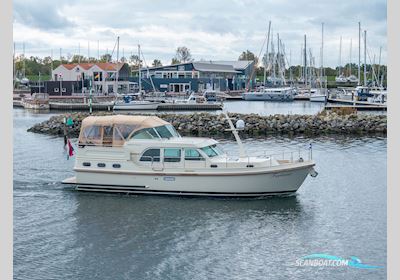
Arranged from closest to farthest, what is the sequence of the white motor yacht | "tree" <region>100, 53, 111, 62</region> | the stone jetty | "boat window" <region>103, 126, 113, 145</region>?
the white motor yacht
"boat window" <region>103, 126, 113, 145</region>
the stone jetty
"tree" <region>100, 53, 111, 62</region>

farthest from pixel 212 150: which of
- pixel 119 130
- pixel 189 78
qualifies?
pixel 189 78

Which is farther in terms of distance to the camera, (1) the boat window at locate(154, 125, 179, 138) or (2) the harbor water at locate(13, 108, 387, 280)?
(1) the boat window at locate(154, 125, 179, 138)

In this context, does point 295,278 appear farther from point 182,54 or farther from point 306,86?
point 182,54

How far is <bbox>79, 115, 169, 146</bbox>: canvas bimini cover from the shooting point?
27.4 m

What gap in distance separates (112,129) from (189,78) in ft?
319

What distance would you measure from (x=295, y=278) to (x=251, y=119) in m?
38.2

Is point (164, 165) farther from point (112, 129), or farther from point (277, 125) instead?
point (277, 125)

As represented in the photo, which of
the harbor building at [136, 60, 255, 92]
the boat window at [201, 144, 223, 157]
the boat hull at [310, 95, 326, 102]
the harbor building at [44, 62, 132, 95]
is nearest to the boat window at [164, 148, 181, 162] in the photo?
the boat window at [201, 144, 223, 157]

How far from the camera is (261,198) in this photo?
26188mm

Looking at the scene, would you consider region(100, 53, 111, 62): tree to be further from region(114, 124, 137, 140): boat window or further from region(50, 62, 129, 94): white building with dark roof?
region(114, 124, 137, 140): boat window

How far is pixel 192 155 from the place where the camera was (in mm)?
26344

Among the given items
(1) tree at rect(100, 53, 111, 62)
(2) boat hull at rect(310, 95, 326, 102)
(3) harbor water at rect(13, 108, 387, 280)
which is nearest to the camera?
(3) harbor water at rect(13, 108, 387, 280)

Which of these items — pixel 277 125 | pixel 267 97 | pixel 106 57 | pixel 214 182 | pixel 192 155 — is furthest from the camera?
pixel 106 57

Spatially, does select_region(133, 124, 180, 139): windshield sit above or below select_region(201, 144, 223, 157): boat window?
above
